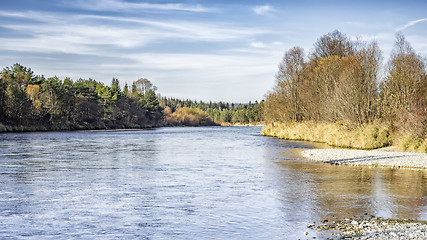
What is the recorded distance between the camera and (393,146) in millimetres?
30125

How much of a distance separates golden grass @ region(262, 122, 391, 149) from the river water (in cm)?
1141

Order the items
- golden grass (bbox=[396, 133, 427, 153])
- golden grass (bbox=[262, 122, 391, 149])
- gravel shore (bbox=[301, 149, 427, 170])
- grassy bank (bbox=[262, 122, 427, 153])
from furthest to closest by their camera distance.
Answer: golden grass (bbox=[262, 122, 391, 149]) → grassy bank (bbox=[262, 122, 427, 153]) → golden grass (bbox=[396, 133, 427, 153]) → gravel shore (bbox=[301, 149, 427, 170])

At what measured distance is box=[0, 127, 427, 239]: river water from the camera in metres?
10.3

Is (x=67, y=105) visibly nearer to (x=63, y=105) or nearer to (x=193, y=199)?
(x=63, y=105)

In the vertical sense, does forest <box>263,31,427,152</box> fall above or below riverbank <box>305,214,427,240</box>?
above

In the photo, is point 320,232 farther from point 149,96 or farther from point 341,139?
point 149,96

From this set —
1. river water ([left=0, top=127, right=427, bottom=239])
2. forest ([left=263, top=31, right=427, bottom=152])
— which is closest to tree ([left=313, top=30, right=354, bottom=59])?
forest ([left=263, top=31, right=427, bottom=152])

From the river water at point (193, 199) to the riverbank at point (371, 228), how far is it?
503 mm

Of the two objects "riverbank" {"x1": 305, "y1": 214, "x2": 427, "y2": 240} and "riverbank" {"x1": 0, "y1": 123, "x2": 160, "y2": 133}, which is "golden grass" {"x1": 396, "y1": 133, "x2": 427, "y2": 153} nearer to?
"riverbank" {"x1": 305, "y1": 214, "x2": 427, "y2": 240}

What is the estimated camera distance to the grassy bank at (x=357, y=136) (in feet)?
92.0

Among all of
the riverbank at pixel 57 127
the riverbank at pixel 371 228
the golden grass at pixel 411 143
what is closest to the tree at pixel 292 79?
the golden grass at pixel 411 143

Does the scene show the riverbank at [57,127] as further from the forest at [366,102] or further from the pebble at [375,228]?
the pebble at [375,228]

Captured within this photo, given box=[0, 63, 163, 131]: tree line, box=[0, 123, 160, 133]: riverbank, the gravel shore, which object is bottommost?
the gravel shore

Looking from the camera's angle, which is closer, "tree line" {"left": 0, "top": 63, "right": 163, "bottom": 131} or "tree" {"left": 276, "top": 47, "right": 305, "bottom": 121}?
Result: "tree" {"left": 276, "top": 47, "right": 305, "bottom": 121}
